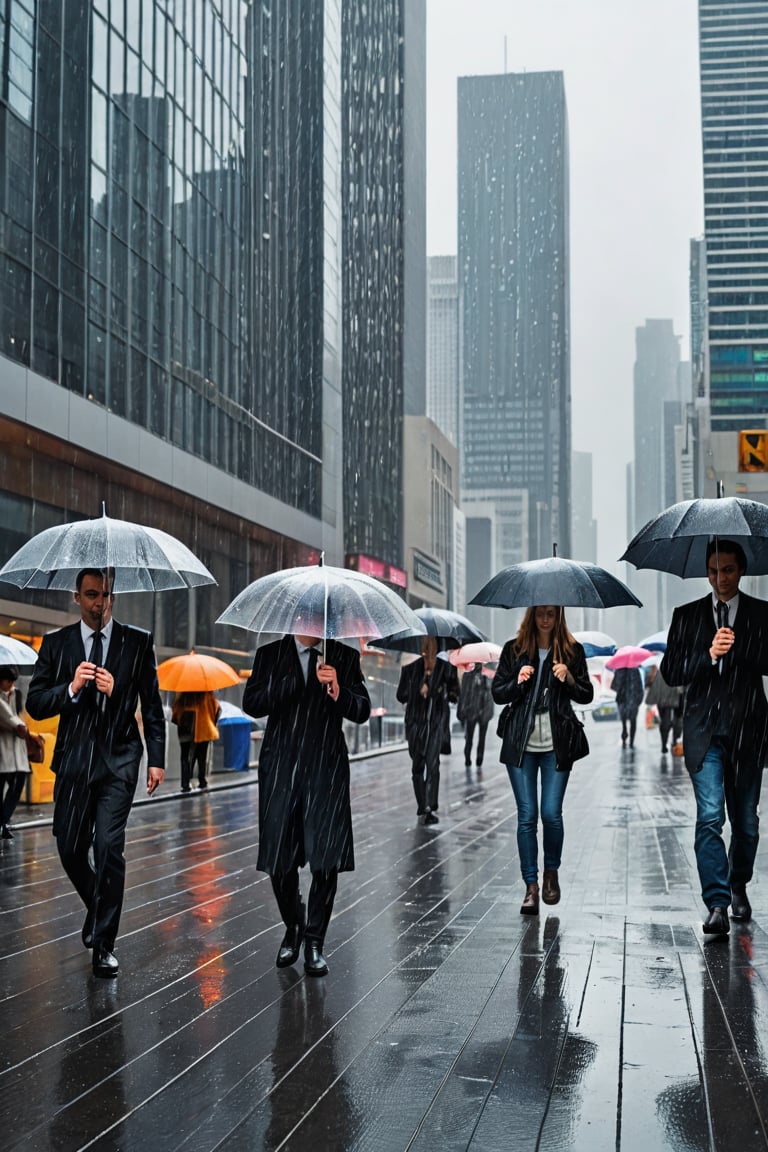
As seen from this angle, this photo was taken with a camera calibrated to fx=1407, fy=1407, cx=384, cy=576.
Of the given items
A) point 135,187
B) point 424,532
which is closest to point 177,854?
point 135,187

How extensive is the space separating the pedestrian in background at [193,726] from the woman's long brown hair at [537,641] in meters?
11.9

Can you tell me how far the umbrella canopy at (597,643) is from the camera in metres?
11.9

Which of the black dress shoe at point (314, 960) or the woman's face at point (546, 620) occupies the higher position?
the woman's face at point (546, 620)

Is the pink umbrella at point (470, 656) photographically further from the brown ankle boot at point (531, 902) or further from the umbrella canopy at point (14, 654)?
the brown ankle boot at point (531, 902)

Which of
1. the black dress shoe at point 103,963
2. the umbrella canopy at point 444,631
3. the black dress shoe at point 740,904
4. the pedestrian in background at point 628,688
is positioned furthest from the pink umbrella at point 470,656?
the black dress shoe at point 103,963

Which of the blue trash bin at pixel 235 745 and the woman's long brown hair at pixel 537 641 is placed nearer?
the woman's long brown hair at pixel 537 641

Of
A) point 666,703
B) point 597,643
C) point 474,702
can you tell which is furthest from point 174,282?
point 597,643

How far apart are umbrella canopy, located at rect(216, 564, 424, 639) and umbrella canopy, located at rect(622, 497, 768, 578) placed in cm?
146

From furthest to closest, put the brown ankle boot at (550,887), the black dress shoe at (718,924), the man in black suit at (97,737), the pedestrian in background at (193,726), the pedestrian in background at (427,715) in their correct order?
1. the pedestrian in background at (193,726)
2. the pedestrian in background at (427,715)
3. the brown ankle boot at (550,887)
4. the black dress shoe at (718,924)
5. the man in black suit at (97,737)

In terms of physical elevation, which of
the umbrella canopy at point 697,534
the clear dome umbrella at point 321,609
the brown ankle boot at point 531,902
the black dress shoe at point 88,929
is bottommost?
the brown ankle boot at point 531,902

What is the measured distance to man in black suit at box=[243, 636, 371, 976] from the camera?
252 inches

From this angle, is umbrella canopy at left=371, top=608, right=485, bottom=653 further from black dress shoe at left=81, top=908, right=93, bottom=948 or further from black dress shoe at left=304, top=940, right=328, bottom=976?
black dress shoe at left=304, top=940, right=328, bottom=976

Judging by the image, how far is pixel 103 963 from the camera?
6449 mm

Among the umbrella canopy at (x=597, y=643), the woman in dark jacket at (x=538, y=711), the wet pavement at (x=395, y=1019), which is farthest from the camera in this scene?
the umbrella canopy at (x=597, y=643)
